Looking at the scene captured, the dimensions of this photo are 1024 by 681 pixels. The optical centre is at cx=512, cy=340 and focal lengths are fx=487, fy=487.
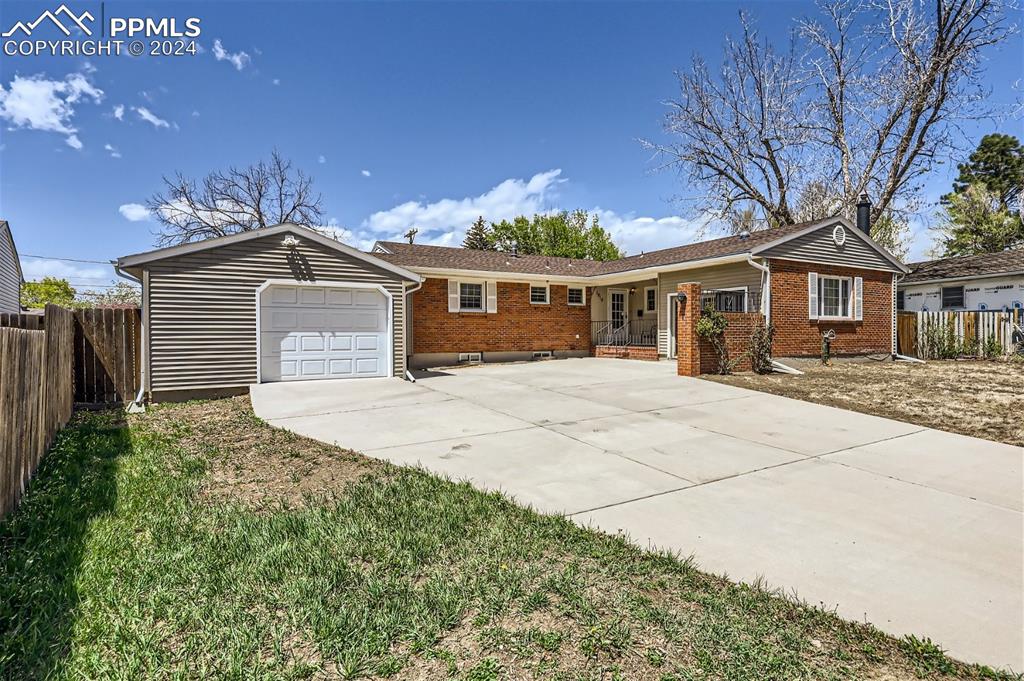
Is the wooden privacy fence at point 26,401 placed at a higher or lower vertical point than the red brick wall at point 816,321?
lower

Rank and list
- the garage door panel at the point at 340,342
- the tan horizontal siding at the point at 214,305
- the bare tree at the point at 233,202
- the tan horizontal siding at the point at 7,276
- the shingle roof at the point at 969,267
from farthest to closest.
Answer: the bare tree at the point at 233,202 < the tan horizontal siding at the point at 7,276 < the shingle roof at the point at 969,267 < the garage door panel at the point at 340,342 < the tan horizontal siding at the point at 214,305

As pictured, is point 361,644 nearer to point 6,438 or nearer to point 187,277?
point 6,438

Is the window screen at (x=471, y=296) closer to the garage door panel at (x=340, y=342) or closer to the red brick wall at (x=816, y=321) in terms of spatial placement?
the garage door panel at (x=340, y=342)

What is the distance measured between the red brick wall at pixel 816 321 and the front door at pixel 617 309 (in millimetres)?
6193

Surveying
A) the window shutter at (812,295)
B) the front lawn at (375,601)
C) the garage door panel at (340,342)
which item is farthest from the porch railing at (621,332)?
the front lawn at (375,601)

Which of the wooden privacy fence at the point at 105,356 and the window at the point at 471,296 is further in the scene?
the window at the point at 471,296

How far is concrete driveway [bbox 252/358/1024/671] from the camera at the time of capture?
2861 mm

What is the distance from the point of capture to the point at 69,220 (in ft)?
82.4

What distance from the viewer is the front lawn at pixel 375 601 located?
7.07 feet

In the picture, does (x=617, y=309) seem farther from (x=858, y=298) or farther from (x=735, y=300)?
(x=858, y=298)

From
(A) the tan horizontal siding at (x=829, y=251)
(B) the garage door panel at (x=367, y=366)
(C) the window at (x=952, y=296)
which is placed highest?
(A) the tan horizontal siding at (x=829, y=251)

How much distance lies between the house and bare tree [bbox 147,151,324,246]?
1588cm

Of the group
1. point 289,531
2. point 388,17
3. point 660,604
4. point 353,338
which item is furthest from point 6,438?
point 388,17

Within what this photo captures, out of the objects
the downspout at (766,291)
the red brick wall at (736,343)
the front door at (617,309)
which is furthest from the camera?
the front door at (617,309)
